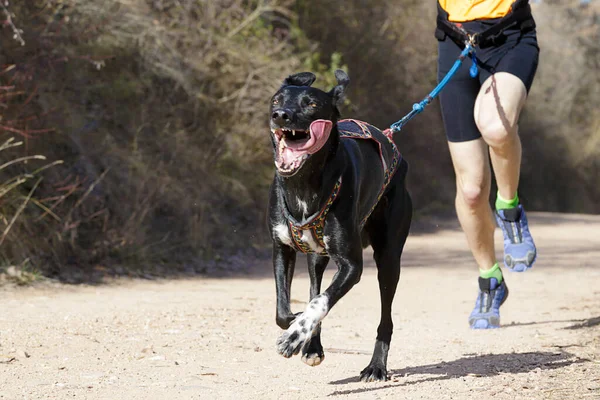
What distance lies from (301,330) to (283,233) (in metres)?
0.57

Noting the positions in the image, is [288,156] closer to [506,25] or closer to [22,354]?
[22,354]

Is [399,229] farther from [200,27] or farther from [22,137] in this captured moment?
[200,27]

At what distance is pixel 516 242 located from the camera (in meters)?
5.87

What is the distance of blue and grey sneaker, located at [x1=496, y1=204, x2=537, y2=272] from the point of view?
5.79 metres

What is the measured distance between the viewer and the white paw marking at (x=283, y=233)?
417 cm

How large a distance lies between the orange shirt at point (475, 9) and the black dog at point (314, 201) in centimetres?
180

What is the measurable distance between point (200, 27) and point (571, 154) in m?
17.7

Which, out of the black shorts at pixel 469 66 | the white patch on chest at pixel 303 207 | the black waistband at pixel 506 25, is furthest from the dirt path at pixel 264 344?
the black waistband at pixel 506 25

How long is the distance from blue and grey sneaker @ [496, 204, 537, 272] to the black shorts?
56cm

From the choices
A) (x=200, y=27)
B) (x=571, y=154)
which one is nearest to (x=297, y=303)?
(x=200, y=27)

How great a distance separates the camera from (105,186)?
10070 mm

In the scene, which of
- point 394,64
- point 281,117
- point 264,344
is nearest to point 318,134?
point 281,117

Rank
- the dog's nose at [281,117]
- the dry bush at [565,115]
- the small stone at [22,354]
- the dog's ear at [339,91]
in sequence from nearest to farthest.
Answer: the dog's nose at [281,117] < the dog's ear at [339,91] < the small stone at [22,354] < the dry bush at [565,115]

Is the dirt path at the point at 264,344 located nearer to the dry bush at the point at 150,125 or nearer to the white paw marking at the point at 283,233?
the white paw marking at the point at 283,233
